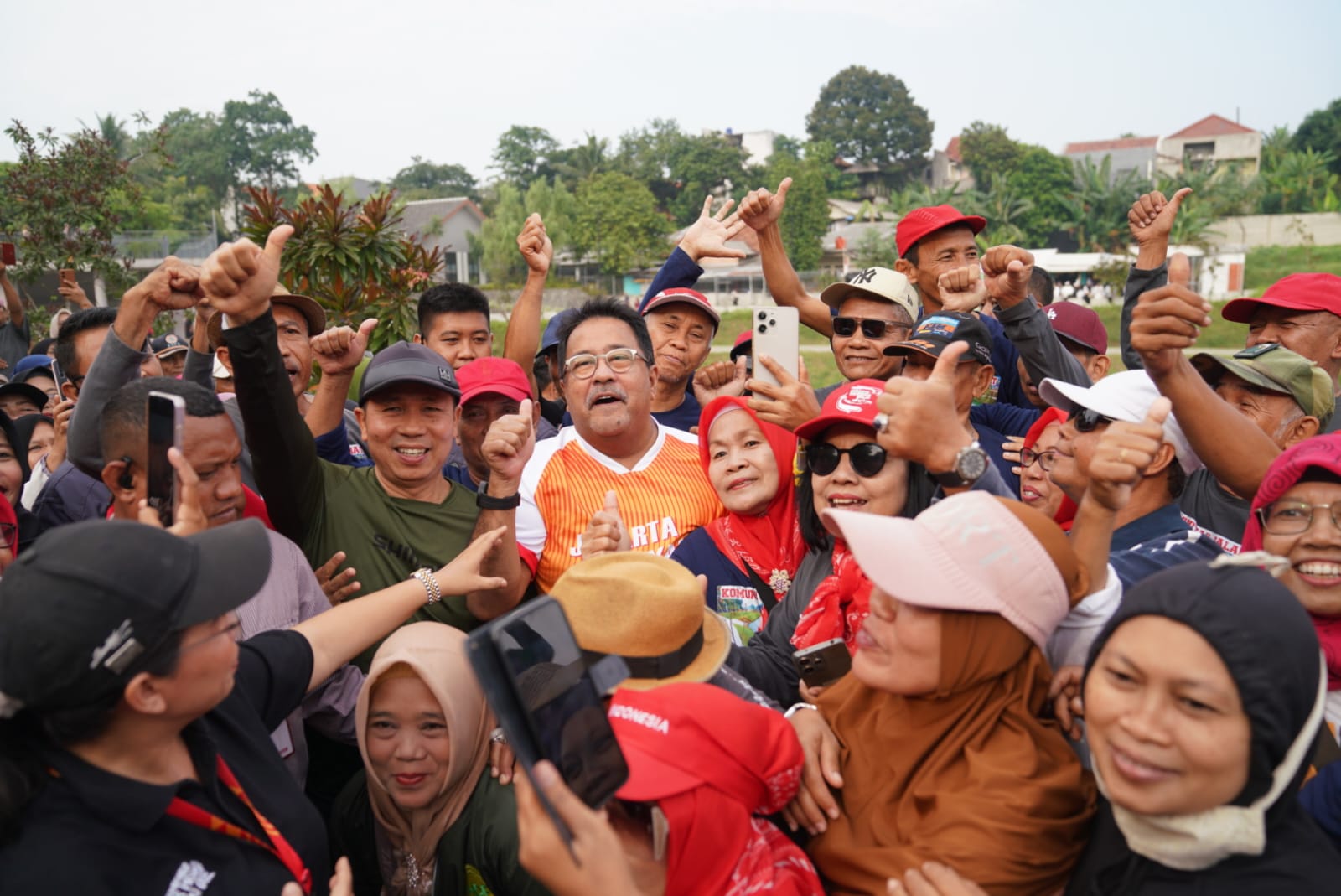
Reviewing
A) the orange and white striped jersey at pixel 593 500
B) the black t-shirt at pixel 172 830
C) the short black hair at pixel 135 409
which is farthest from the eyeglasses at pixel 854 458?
the short black hair at pixel 135 409

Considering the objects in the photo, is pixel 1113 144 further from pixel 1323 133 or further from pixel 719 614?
pixel 719 614

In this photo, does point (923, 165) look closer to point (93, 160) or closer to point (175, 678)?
point (93, 160)

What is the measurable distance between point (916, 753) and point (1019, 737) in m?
0.23

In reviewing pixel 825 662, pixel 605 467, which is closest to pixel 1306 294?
pixel 825 662

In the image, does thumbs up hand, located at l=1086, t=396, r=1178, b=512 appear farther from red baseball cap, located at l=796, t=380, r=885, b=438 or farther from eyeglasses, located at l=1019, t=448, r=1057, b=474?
eyeglasses, located at l=1019, t=448, r=1057, b=474

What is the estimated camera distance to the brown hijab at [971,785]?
1975 millimetres

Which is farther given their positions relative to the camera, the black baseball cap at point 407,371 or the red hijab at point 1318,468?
the black baseball cap at point 407,371

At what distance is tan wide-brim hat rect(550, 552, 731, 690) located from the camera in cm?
226

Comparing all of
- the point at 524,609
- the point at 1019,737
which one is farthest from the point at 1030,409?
the point at 524,609

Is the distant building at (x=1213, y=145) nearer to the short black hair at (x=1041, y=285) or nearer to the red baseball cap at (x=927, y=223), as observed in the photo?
the short black hair at (x=1041, y=285)

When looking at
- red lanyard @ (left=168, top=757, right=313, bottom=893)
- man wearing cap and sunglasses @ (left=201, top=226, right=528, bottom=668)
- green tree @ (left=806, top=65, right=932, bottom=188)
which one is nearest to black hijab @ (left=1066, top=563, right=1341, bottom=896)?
red lanyard @ (left=168, top=757, right=313, bottom=893)

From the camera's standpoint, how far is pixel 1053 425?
3350 millimetres

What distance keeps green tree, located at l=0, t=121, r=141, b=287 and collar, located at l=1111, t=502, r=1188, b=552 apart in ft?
50.1

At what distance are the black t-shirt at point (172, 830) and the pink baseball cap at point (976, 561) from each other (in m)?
1.50
